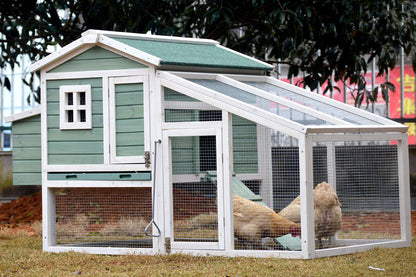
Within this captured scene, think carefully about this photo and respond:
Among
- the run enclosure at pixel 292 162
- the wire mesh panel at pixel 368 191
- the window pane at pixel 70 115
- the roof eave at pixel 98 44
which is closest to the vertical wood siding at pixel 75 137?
the window pane at pixel 70 115

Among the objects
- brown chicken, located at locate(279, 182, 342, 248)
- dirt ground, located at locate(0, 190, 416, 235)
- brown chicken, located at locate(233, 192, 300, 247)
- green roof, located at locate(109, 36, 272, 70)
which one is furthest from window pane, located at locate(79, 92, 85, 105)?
brown chicken, located at locate(279, 182, 342, 248)

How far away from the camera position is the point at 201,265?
599cm

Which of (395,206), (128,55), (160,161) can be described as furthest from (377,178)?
(128,55)

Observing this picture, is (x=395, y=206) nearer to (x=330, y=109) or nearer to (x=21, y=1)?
(x=330, y=109)

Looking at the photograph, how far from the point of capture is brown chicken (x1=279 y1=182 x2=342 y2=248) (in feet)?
20.7

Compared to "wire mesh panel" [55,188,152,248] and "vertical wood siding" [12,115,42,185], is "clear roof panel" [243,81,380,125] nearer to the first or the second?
"wire mesh panel" [55,188,152,248]

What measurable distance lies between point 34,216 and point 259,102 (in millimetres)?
5018

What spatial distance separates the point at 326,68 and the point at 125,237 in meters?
4.28

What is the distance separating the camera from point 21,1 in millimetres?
9719

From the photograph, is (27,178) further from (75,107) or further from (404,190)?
(404,190)

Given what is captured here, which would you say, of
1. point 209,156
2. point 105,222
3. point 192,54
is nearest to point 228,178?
point 209,156

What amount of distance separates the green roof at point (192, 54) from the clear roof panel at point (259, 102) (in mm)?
243

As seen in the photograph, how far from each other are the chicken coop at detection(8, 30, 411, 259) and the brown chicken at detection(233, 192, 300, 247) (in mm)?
10

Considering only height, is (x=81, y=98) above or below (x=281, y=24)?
below
